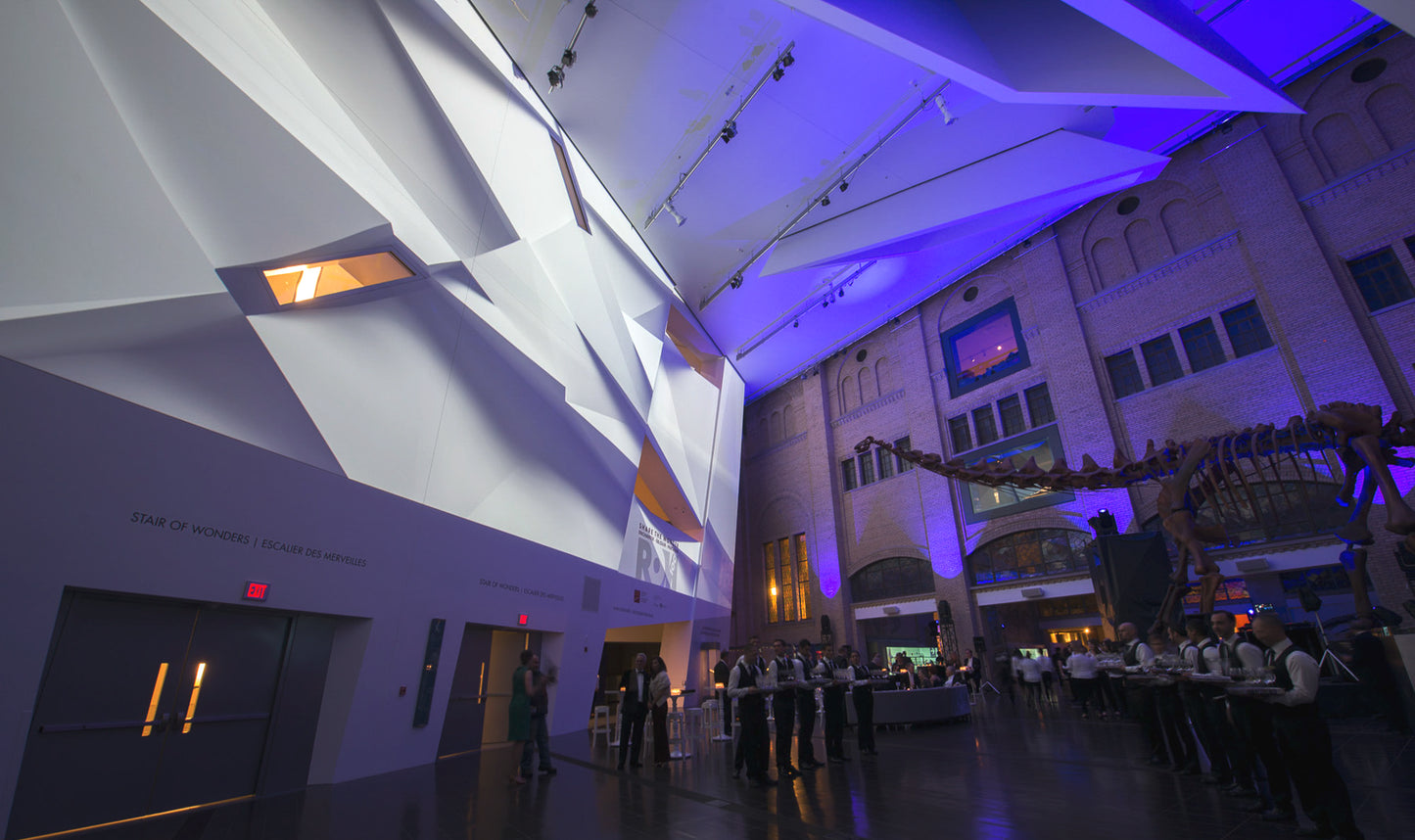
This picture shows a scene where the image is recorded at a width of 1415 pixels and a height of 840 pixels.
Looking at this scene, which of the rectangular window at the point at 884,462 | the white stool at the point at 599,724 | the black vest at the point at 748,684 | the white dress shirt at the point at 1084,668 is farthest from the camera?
the rectangular window at the point at 884,462

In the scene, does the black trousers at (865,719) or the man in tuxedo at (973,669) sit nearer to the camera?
the black trousers at (865,719)

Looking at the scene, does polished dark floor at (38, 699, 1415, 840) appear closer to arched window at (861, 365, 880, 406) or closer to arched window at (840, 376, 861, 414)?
arched window at (861, 365, 880, 406)

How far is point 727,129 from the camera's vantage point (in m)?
11.4

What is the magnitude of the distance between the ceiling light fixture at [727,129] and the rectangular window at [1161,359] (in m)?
13.3

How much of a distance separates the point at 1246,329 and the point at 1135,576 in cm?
935

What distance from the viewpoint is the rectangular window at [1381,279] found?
1282 cm

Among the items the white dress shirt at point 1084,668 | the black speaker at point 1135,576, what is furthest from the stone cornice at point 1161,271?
the white dress shirt at point 1084,668

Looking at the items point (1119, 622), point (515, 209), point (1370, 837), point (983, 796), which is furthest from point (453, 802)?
point (1119, 622)

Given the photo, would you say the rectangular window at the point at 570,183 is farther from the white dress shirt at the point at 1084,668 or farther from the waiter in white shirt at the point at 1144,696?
the white dress shirt at the point at 1084,668

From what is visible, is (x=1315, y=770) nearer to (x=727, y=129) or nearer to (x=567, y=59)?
(x=727, y=129)

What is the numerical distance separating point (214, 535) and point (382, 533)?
1.72 metres

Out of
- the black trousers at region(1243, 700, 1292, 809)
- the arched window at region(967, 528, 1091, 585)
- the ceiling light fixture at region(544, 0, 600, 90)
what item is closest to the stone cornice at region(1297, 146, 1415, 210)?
the arched window at region(967, 528, 1091, 585)

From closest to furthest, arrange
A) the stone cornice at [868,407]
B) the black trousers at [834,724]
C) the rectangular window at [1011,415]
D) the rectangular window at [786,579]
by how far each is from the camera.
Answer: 1. the black trousers at [834,724]
2. the rectangular window at [1011,415]
3. the stone cornice at [868,407]
4. the rectangular window at [786,579]

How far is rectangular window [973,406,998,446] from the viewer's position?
64.9 feet
